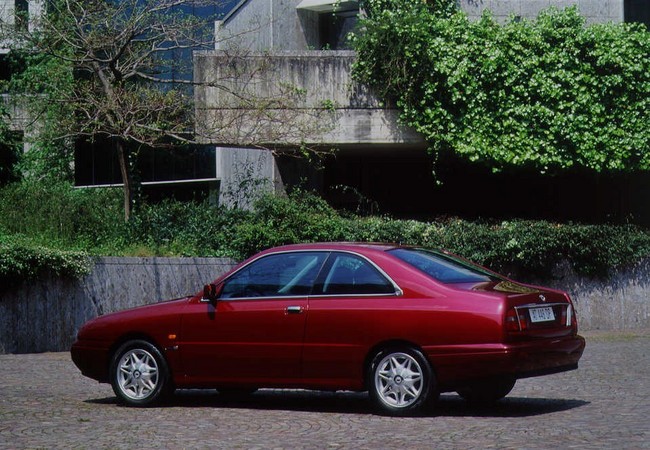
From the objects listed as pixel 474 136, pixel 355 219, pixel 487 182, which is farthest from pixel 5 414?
pixel 487 182

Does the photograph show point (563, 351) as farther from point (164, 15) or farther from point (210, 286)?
point (164, 15)

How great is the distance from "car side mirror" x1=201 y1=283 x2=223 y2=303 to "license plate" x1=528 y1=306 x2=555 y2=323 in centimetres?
307

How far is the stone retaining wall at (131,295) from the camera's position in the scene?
20.2 meters

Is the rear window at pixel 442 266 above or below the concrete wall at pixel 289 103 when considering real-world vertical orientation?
below

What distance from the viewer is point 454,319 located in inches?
419

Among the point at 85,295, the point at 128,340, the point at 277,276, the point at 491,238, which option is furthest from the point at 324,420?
the point at 491,238

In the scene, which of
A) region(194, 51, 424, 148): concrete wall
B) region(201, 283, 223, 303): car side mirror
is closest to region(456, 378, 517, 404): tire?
region(201, 283, 223, 303): car side mirror

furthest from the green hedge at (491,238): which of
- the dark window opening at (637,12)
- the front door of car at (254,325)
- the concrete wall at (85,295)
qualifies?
the front door of car at (254,325)

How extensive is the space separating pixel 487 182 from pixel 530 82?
467cm

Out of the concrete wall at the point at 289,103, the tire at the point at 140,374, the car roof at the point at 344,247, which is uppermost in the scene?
the concrete wall at the point at 289,103

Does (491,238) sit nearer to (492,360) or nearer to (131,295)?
(131,295)

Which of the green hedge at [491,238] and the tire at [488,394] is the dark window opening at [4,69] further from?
the tire at [488,394]

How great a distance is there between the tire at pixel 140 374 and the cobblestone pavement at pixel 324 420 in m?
0.20

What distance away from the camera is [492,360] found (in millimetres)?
10438
